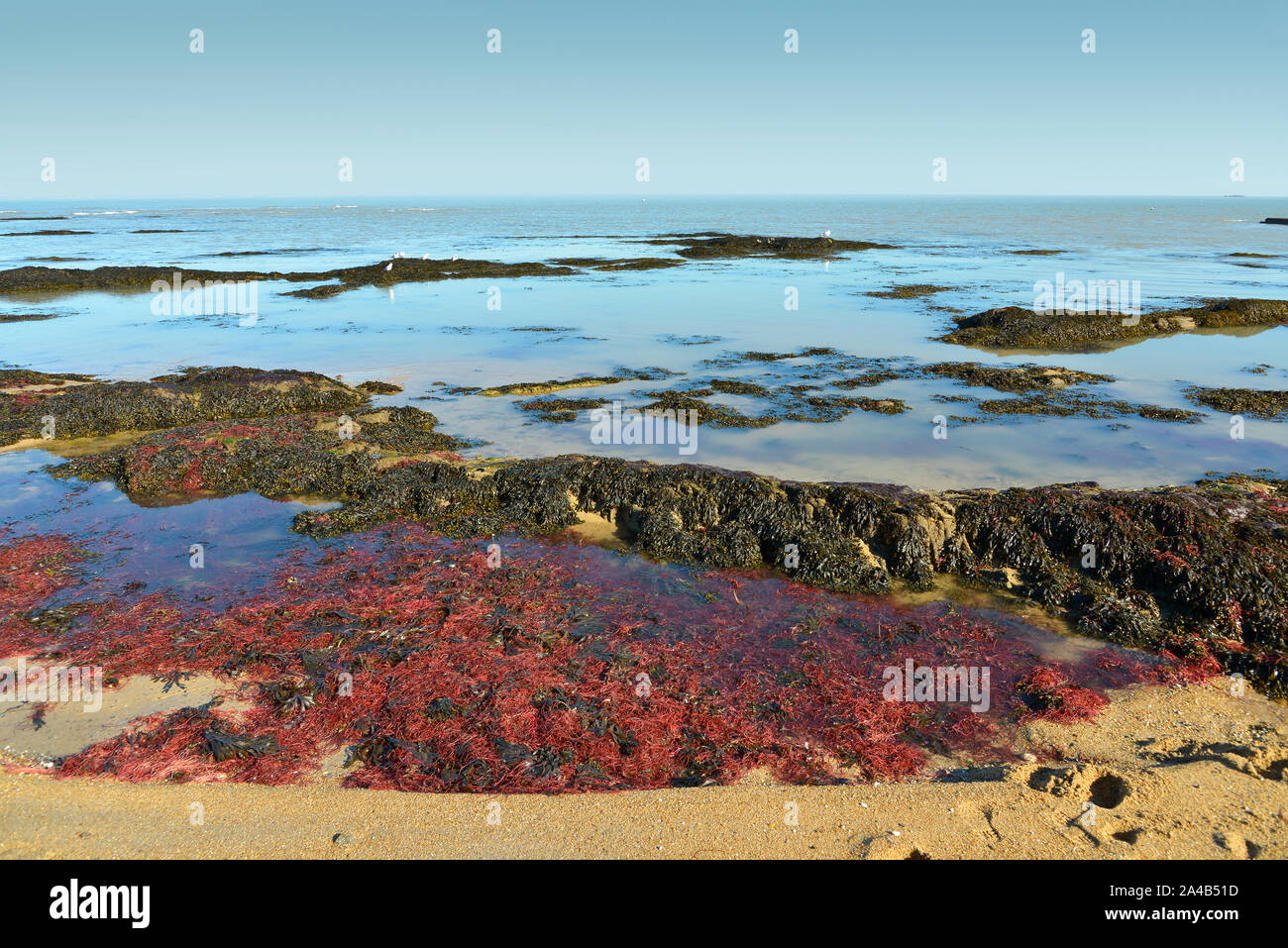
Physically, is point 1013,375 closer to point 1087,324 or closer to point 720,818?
point 1087,324

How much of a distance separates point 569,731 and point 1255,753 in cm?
498

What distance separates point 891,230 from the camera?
7419 cm

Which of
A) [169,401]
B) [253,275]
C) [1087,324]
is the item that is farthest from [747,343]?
[253,275]

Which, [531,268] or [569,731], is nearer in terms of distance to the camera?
[569,731]

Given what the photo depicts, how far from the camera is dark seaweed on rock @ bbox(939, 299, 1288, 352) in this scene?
2031 cm

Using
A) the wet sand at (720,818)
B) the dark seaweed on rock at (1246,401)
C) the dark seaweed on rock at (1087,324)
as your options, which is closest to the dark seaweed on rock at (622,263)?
the dark seaweed on rock at (1087,324)

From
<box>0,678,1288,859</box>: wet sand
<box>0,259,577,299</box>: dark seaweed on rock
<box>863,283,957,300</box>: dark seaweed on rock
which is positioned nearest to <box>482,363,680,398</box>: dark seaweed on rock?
<box>0,678,1288,859</box>: wet sand

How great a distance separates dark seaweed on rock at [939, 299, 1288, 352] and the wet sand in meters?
17.5

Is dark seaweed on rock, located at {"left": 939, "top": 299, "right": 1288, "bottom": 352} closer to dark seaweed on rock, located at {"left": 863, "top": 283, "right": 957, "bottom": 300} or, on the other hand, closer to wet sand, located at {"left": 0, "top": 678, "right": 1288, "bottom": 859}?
dark seaweed on rock, located at {"left": 863, "top": 283, "right": 957, "bottom": 300}

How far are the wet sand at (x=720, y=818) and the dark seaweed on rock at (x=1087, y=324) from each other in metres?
17.5

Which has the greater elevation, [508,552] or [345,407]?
[345,407]
